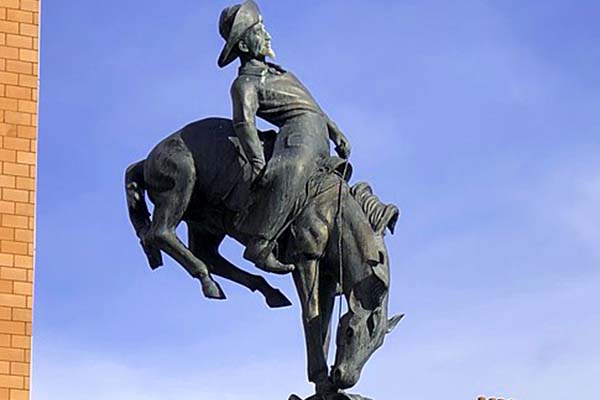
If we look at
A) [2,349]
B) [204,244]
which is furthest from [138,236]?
[2,349]

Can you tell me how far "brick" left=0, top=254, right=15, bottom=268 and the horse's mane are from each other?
13.8 ft

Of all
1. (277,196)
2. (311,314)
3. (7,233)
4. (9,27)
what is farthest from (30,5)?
(311,314)

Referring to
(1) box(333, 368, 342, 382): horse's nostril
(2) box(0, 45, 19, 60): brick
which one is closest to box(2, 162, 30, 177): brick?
(2) box(0, 45, 19, 60): brick

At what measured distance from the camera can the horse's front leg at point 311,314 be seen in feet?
36.8

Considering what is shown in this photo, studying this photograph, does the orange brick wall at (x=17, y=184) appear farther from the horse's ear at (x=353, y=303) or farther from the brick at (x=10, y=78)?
the horse's ear at (x=353, y=303)

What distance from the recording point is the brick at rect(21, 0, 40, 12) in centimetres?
1545

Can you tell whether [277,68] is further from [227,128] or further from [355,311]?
[355,311]

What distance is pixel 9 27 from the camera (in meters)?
15.4

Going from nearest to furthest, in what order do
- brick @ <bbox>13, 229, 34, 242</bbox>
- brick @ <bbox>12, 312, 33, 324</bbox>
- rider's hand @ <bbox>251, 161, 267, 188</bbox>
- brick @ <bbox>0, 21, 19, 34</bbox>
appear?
rider's hand @ <bbox>251, 161, 267, 188</bbox> → brick @ <bbox>12, 312, 33, 324</bbox> → brick @ <bbox>13, 229, 34, 242</bbox> → brick @ <bbox>0, 21, 19, 34</bbox>

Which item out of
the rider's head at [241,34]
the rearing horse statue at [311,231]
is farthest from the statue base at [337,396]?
the rider's head at [241,34]

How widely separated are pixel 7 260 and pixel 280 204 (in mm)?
4427

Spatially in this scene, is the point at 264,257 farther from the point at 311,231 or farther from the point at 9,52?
the point at 9,52

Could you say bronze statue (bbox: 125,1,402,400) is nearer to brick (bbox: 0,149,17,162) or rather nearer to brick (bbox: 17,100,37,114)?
brick (bbox: 0,149,17,162)

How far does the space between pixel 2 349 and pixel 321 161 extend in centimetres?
436
